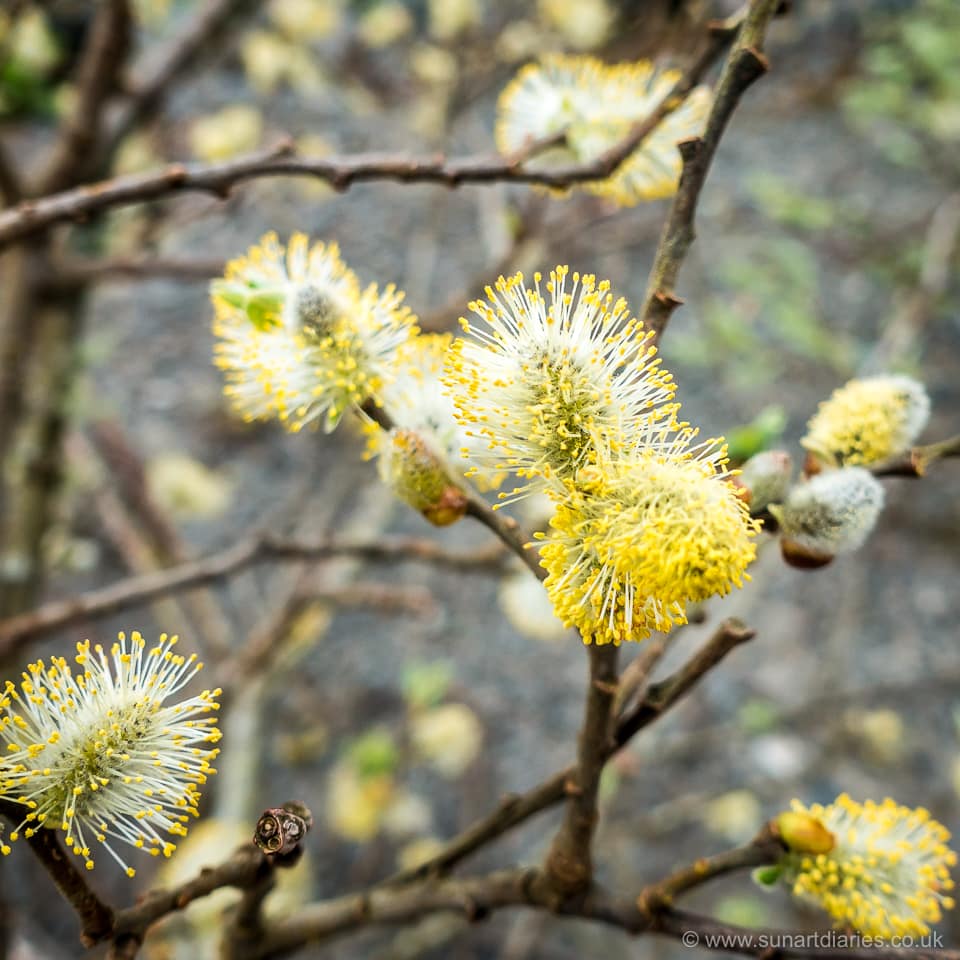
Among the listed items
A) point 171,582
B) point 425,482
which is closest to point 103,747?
point 425,482

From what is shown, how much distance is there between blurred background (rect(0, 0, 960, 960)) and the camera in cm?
166

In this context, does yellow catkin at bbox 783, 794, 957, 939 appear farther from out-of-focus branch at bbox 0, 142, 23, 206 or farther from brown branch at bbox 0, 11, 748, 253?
out-of-focus branch at bbox 0, 142, 23, 206

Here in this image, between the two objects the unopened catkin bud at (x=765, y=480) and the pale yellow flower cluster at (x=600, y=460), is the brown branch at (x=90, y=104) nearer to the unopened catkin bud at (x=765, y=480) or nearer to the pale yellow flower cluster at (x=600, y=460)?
the pale yellow flower cluster at (x=600, y=460)

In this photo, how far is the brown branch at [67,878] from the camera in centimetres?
41

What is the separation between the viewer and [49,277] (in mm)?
1290

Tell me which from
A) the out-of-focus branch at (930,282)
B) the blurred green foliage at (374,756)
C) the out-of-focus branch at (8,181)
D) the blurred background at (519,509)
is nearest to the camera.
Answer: the out-of-focus branch at (8,181)

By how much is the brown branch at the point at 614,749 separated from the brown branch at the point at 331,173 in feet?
1.15

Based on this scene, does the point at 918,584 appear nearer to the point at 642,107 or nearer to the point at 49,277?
the point at 642,107

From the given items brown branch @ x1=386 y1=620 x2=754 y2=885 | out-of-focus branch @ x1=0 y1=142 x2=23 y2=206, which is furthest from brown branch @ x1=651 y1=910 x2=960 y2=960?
out-of-focus branch @ x1=0 y1=142 x2=23 y2=206

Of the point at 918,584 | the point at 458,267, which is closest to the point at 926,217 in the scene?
the point at 918,584

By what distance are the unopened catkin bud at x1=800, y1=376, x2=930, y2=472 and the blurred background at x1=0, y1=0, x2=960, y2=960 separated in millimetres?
710

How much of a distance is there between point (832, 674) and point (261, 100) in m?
2.57

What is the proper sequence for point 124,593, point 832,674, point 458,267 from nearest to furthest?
point 124,593 < point 832,674 < point 458,267

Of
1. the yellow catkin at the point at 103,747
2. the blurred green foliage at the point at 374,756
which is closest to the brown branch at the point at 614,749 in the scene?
the yellow catkin at the point at 103,747
